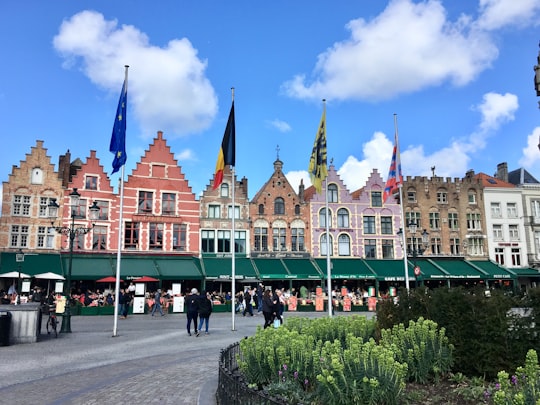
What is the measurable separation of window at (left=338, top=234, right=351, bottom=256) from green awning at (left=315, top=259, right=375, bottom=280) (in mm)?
1034

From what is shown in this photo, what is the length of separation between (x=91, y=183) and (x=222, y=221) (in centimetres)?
1154

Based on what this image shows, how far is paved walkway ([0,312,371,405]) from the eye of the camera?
8.62m

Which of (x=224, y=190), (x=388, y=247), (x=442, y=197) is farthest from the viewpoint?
(x=442, y=197)

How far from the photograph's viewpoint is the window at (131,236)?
38.4 meters

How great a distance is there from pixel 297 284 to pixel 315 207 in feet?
25.2

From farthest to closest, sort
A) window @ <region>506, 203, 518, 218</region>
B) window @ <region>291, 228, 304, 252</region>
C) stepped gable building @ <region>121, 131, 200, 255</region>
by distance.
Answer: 1. window @ <region>506, 203, 518, 218</region>
2. window @ <region>291, 228, 304, 252</region>
3. stepped gable building @ <region>121, 131, 200, 255</region>

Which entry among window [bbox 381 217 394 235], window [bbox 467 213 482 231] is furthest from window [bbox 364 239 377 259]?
window [bbox 467 213 482 231]

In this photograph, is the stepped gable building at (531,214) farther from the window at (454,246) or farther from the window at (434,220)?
the window at (434,220)

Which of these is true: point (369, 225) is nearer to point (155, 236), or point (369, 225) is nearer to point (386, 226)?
point (386, 226)

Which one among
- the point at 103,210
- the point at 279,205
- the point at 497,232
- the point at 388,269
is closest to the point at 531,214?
the point at 497,232

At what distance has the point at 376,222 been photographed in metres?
45.7

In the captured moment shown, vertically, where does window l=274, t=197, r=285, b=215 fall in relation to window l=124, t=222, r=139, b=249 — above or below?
above

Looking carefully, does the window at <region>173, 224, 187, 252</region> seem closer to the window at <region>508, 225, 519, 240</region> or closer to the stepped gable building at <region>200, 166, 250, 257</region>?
the stepped gable building at <region>200, 166, 250, 257</region>

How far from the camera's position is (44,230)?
36.7 meters
